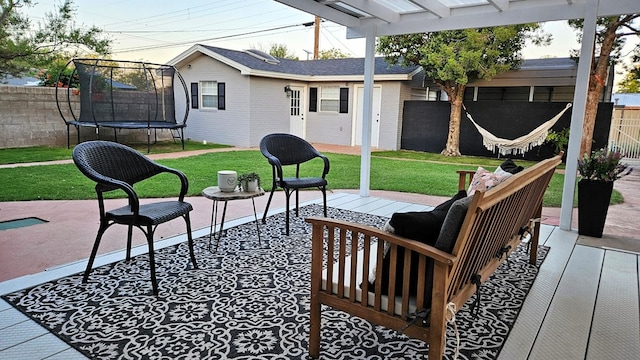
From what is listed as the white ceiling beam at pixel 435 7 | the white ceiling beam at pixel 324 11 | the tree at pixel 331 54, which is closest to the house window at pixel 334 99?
the white ceiling beam at pixel 324 11

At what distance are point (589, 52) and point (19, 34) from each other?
958 cm

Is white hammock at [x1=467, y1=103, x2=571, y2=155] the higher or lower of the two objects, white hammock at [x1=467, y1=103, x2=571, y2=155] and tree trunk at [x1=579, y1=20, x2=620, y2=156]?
the lower

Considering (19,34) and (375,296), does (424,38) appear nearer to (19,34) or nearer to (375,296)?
(19,34)

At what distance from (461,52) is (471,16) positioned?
5392mm

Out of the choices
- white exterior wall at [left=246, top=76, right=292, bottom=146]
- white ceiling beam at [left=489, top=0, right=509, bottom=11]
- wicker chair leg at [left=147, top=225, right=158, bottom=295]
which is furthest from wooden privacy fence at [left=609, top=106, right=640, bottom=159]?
wicker chair leg at [left=147, top=225, right=158, bottom=295]

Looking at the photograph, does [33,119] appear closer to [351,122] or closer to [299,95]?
[299,95]

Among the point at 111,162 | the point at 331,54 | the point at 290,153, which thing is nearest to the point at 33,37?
the point at 290,153

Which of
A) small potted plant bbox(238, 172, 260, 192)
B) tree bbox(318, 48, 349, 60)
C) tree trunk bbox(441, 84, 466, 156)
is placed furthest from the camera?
tree bbox(318, 48, 349, 60)

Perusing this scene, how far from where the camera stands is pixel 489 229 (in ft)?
5.96

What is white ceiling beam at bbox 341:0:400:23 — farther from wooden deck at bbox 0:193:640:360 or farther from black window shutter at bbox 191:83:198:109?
black window shutter at bbox 191:83:198:109

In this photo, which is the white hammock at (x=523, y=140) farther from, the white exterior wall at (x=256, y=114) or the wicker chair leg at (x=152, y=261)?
the wicker chair leg at (x=152, y=261)

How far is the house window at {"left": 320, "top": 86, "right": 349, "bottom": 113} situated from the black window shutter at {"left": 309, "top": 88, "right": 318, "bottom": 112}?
0.19m

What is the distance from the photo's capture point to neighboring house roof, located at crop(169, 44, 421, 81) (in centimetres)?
1148

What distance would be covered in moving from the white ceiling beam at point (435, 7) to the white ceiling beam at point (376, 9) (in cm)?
59
